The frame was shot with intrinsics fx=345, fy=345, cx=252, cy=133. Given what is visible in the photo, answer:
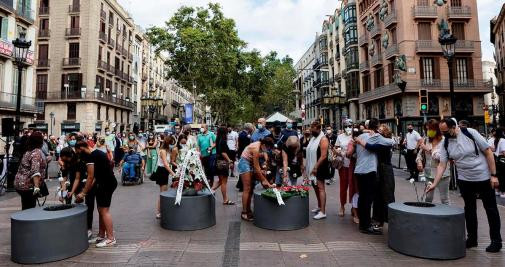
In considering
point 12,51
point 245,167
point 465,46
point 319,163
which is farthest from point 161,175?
point 465,46

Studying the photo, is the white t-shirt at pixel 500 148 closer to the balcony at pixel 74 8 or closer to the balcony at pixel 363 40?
the balcony at pixel 363 40

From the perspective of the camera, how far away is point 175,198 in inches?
229

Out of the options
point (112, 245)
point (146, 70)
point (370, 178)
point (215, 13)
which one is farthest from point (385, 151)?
point (146, 70)

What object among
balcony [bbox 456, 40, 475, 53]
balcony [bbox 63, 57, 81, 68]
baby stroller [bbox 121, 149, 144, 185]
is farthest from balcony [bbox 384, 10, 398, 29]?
balcony [bbox 63, 57, 81, 68]

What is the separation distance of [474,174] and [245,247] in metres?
3.33

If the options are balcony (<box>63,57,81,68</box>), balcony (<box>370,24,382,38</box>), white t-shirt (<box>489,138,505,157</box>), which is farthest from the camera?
balcony (<box>63,57,81,68</box>)

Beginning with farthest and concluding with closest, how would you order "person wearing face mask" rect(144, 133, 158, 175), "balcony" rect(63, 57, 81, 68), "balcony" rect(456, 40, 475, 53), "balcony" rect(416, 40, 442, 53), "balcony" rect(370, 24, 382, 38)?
1. "balcony" rect(63, 57, 81, 68)
2. "balcony" rect(370, 24, 382, 38)
3. "balcony" rect(456, 40, 475, 53)
4. "balcony" rect(416, 40, 442, 53)
5. "person wearing face mask" rect(144, 133, 158, 175)

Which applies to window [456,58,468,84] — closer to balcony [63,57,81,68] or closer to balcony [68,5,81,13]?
balcony [63,57,81,68]

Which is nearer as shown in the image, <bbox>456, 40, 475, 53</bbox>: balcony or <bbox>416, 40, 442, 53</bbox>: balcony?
<bbox>416, 40, 442, 53</bbox>: balcony

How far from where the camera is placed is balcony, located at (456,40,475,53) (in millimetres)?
30891

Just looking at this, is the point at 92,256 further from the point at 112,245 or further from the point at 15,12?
the point at 15,12

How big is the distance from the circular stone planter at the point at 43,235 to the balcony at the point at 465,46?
34.7 meters

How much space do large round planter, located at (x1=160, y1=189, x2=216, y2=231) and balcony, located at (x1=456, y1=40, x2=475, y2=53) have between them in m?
32.7

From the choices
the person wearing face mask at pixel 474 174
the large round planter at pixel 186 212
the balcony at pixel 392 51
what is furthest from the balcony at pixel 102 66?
the person wearing face mask at pixel 474 174
